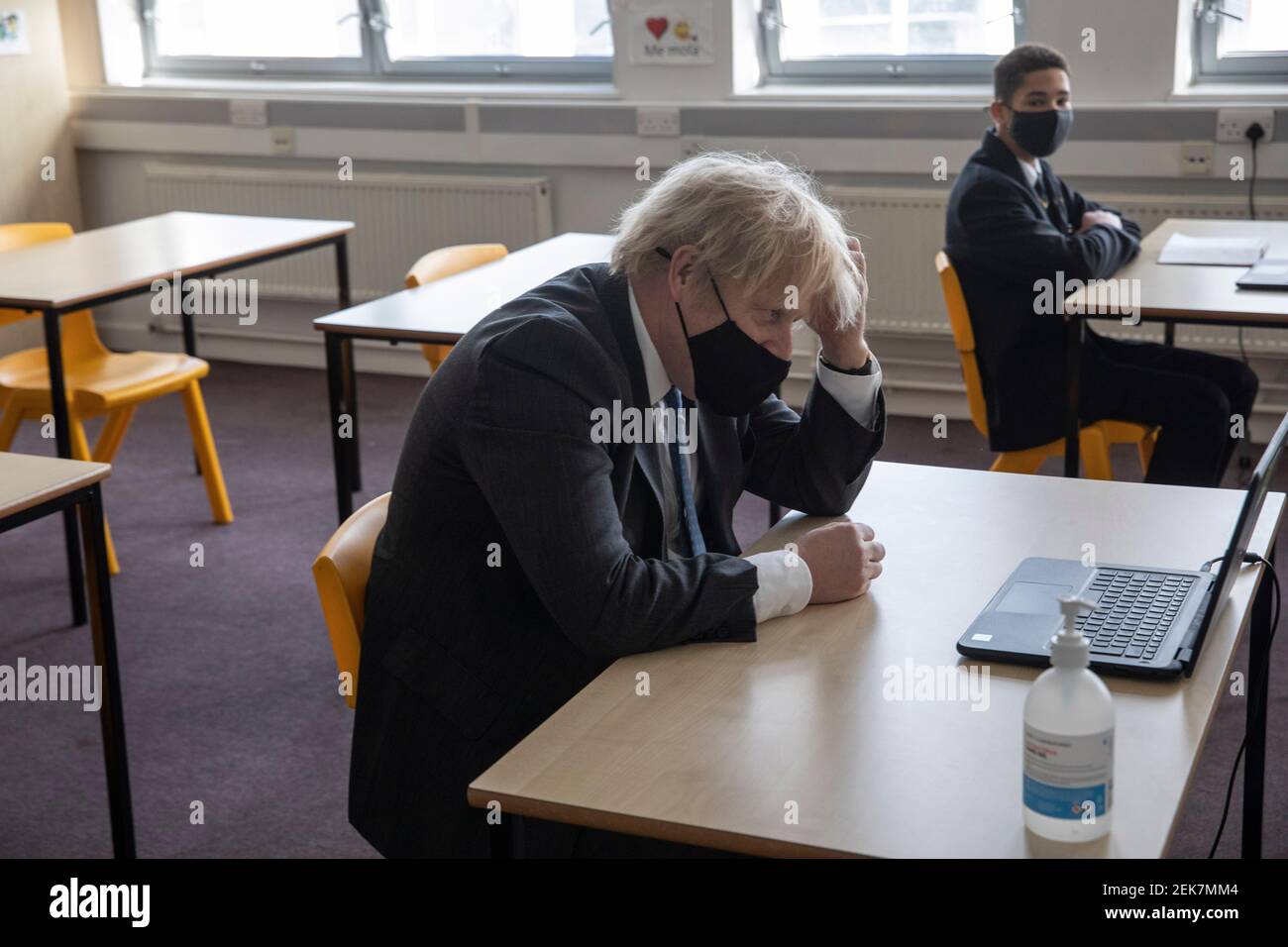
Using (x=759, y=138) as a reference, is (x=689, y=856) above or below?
below

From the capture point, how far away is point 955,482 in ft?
6.57

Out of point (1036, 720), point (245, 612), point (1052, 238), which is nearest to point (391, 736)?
point (1036, 720)

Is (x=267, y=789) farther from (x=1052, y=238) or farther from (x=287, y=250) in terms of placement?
(x=1052, y=238)

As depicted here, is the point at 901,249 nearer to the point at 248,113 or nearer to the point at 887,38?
the point at 887,38

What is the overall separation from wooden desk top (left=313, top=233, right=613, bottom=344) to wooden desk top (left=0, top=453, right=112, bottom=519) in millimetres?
871

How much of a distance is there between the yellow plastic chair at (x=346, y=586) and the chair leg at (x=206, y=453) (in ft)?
8.27

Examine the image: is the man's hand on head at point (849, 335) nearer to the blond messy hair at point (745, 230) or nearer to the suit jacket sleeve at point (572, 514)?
the blond messy hair at point (745, 230)

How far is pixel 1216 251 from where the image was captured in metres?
3.46

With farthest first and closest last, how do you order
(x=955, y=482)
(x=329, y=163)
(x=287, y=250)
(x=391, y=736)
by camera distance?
(x=329, y=163), (x=287, y=250), (x=955, y=482), (x=391, y=736)

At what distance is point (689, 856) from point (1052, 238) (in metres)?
2.27

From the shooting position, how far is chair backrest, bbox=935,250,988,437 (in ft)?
10.8

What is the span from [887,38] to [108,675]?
356 cm

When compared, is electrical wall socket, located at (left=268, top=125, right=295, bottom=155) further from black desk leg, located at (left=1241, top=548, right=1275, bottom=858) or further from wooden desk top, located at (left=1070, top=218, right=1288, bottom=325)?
black desk leg, located at (left=1241, top=548, right=1275, bottom=858)

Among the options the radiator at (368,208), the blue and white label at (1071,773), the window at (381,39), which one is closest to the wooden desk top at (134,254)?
the radiator at (368,208)
